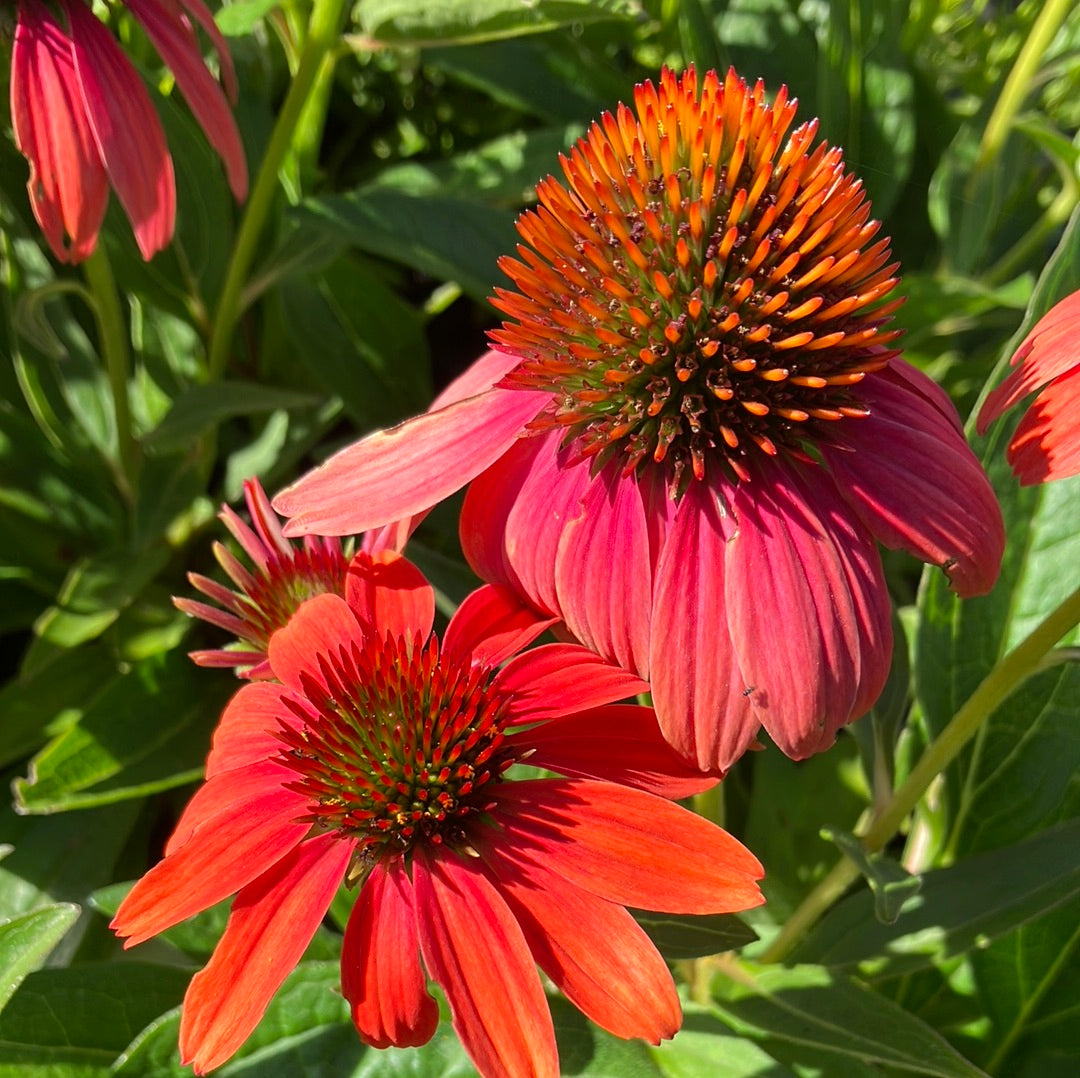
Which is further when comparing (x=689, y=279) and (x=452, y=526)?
(x=452, y=526)

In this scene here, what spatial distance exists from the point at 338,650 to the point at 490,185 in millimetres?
721

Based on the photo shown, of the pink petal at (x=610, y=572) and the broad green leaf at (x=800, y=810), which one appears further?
the broad green leaf at (x=800, y=810)

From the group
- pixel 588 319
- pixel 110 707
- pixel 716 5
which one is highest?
pixel 716 5

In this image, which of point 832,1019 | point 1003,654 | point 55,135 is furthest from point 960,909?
point 55,135

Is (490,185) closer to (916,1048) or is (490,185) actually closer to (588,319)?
(588,319)

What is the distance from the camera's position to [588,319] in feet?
1.99

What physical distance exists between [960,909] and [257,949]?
0.46 m

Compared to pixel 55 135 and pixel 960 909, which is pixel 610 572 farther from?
pixel 55 135

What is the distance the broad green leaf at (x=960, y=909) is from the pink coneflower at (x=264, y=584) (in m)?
0.44

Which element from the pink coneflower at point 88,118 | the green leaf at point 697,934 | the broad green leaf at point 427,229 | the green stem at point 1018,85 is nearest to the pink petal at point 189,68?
the pink coneflower at point 88,118

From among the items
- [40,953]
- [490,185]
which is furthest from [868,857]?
[490,185]

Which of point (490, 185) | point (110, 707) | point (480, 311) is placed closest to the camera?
point (110, 707)

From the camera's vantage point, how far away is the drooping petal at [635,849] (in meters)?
0.54

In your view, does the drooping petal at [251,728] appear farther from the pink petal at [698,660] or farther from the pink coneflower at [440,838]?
the pink petal at [698,660]
